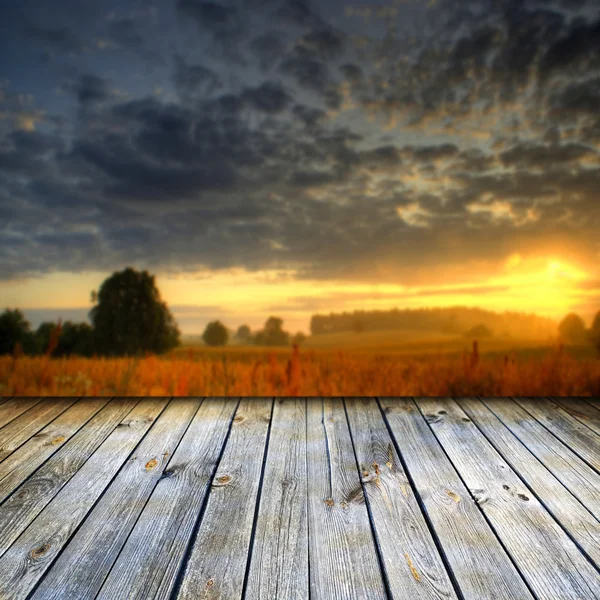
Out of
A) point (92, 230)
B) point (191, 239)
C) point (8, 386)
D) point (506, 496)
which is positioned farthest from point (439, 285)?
point (8, 386)

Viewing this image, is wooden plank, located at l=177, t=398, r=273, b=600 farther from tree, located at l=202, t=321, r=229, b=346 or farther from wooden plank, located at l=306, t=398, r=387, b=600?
tree, located at l=202, t=321, r=229, b=346

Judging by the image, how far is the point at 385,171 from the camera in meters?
2.97

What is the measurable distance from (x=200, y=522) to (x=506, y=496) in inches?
35.3

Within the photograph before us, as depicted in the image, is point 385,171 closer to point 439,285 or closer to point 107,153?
point 439,285

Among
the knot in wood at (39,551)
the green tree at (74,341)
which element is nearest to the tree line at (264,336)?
the green tree at (74,341)

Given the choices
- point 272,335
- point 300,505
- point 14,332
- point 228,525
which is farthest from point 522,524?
point 14,332

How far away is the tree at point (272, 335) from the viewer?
3045 millimetres

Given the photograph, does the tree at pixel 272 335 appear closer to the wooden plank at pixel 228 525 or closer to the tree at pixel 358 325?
the tree at pixel 358 325

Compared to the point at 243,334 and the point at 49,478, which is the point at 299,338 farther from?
→ the point at 49,478

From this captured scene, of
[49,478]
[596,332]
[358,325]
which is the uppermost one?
[358,325]

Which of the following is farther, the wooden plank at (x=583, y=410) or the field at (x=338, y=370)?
the field at (x=338, y=370)

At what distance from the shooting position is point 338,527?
1.40 metres

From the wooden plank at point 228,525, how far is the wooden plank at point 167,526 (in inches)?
1.4

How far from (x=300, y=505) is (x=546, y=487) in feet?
2.55
